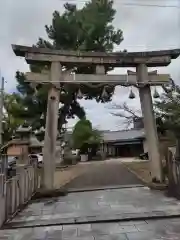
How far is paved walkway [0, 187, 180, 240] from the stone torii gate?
189 centimetres

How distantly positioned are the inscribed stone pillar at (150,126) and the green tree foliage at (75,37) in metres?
8.47

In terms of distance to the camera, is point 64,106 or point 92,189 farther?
point 64,106

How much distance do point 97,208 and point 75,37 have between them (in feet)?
51.5

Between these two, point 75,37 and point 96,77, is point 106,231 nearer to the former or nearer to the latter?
point 96,77

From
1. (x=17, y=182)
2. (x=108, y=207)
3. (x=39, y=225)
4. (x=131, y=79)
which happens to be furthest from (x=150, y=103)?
(x=39, y=225)

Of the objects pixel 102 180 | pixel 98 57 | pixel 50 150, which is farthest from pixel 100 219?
pixel 102 180

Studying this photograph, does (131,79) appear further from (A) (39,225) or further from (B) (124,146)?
(B) (124,146)

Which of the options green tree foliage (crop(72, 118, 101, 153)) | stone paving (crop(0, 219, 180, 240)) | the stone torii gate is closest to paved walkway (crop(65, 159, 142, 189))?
the stone torii gate

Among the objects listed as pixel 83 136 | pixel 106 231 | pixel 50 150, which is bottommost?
pixel 106 231

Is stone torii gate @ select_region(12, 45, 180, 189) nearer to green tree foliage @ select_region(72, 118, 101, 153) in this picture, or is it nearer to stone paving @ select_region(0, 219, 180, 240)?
stone paving @ select_region(0, 219, 180, 240)

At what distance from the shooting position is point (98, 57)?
11141 millimetres

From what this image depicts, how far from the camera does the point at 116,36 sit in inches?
888

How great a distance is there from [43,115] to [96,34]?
270 inches

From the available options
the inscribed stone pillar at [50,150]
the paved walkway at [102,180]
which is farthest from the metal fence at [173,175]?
the inscribed stone pillar at [50,150]
